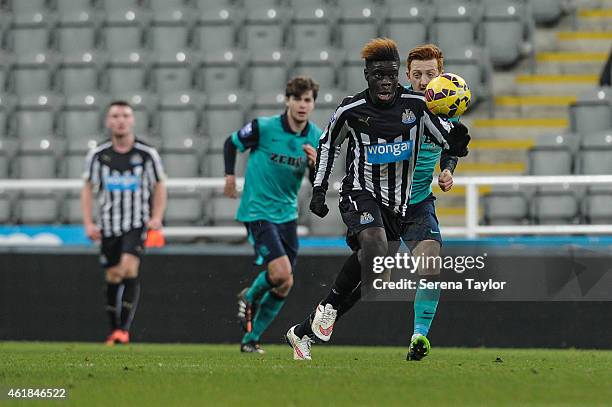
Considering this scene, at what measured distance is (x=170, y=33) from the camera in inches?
673

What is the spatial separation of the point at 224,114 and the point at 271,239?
5404 millimetres

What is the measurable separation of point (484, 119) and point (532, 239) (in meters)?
4.17

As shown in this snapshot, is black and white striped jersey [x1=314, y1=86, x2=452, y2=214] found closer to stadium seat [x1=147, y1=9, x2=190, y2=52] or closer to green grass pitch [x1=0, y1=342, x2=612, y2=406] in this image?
green grass pitch [x1=0, y1=342, x2=612, y2=406]

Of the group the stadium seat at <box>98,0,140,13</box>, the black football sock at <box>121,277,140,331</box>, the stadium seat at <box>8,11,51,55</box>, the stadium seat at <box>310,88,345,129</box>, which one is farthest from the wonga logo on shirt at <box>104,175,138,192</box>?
the stadium seat at <box>98,0,140,13</box>

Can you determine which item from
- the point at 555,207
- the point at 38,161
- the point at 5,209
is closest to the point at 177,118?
the point at 38,161

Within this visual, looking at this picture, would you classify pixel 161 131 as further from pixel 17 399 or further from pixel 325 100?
pixel 17 399

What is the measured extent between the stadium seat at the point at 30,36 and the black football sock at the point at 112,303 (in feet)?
20.7

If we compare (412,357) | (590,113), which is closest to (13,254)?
(412,357)

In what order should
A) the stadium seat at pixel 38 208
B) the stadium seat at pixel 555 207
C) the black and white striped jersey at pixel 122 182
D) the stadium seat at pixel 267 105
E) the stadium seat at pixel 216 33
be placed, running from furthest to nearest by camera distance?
the stadium seat at pixel 216 33
the stadium seat at pixel 267 105
the stadium seat at pixel 38 208
the stadium seat at pixel 555 207
the black and white striped jersey at pixel 122 182

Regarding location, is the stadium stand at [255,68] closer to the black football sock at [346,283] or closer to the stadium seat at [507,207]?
the stadium seat at [507,207]

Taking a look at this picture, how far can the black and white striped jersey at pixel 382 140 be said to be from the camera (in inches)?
320

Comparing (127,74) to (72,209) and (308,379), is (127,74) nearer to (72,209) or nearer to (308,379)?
(72,209)

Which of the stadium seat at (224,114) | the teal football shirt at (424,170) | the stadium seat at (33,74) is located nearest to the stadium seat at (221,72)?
the stadium seat at (224,114)

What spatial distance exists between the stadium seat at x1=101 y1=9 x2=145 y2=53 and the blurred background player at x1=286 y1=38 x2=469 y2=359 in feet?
30.8
